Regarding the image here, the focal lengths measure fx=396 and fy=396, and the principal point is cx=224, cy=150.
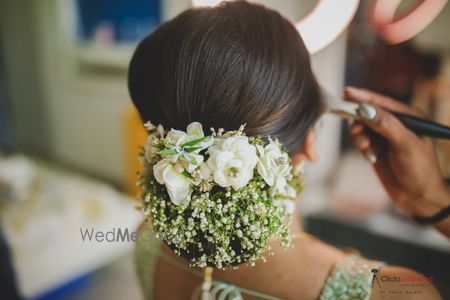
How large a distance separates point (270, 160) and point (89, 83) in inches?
156

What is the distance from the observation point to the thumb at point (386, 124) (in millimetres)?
870

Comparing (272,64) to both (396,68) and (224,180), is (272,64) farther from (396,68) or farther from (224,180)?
(396,68)

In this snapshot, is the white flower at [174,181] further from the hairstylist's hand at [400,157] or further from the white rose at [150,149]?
the hairstylist's hand at [400,157]

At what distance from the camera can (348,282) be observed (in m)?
0.78

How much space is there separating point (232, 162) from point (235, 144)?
0.03 meters

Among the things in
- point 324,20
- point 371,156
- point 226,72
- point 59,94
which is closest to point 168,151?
point 226,72

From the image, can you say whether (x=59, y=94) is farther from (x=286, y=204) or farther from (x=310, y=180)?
(x=286, y=204)

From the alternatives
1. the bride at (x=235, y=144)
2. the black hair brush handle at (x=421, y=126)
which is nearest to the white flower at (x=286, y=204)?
the bride at (x=235, y=144)

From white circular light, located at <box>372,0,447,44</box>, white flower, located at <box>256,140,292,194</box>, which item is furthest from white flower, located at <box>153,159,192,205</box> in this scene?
white circular light, located at <box>372,0,447,44</box>

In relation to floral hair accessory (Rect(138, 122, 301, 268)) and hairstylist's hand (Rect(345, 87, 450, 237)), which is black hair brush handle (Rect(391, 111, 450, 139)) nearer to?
hairstylist's hand (Rect(345, 87, 450, 237))

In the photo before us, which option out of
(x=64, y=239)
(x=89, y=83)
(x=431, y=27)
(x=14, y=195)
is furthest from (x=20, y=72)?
(x=431, y=27)

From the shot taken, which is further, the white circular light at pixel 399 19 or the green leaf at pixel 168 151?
the white circular light at pixel 399 19

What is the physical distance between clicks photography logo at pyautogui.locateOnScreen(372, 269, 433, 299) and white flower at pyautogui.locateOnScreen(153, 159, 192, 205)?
0.41 metres

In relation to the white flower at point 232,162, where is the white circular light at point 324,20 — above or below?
above
